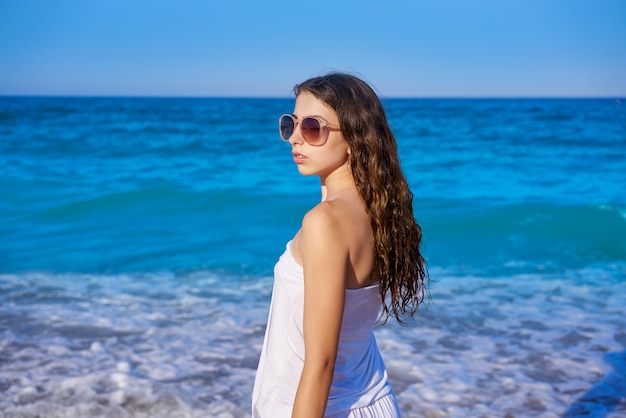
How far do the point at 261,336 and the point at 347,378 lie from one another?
11.5 feet

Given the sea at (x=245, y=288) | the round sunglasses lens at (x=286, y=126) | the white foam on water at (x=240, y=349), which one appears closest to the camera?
the round sunglasses lens at (x=286, y=126)

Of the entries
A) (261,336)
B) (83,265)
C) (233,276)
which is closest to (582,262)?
(233,276)

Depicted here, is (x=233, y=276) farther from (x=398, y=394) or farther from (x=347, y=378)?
(x=347, y=378)

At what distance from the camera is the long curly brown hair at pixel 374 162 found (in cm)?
170

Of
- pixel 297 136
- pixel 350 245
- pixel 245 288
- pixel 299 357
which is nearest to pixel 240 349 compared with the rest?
pixel 245 288

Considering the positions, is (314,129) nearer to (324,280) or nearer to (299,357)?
(324,280)

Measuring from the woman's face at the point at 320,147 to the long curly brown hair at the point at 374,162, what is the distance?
0.06 feet

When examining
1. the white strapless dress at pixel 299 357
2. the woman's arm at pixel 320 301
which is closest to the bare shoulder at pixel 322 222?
the woman's arm at pixel 320 301

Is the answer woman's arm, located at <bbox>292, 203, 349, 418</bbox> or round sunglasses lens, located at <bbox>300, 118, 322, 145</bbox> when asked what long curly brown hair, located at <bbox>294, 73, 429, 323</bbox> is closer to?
round sunglasses lens, located at <bbox>300, 118, 322, 145</bbox>

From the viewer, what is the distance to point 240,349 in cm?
489

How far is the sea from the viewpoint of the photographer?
420 cm

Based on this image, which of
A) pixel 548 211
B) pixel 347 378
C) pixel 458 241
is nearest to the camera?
pixel 347 378

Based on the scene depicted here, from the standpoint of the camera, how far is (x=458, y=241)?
9891 mm

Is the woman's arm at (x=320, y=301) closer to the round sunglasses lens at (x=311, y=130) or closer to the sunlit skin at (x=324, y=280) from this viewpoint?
the sunlit skin at (x=324, y=280)
